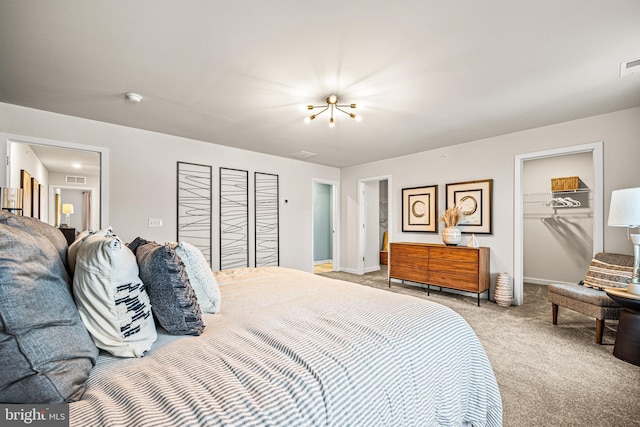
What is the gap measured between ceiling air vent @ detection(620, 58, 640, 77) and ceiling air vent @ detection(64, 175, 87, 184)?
31.8 ft

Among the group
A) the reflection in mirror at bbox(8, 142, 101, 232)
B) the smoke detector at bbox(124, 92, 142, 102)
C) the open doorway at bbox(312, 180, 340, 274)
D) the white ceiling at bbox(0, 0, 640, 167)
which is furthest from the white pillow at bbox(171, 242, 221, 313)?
the open doorway at bbox(312, 180, 340, 274)

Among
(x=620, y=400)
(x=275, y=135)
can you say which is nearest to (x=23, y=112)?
(x=275, y=135)

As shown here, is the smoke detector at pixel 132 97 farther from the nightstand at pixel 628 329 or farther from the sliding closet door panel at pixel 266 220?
the nightstand at pixel 628 329

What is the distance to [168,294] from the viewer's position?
115 cm

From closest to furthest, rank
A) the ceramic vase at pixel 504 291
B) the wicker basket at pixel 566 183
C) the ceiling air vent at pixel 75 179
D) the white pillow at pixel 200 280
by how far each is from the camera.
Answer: the white pillow at pixel 200 280 → the ceramic vase at pixel 504 291 → the wicker basket at pixel 566 183 → the ceiling air vent at pixel 75 179

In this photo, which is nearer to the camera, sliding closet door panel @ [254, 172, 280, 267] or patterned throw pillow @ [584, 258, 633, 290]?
patterned throw pillow @ [584, 258, 633, 290]

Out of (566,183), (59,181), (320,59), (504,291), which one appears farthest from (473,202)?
(59,181)

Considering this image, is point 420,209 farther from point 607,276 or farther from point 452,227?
point 607,276

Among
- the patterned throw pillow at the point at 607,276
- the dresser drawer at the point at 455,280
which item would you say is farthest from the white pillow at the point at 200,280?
the patterned throw pillow at the point at 607,276

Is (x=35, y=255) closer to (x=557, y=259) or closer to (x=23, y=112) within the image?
(x=23, y=112)

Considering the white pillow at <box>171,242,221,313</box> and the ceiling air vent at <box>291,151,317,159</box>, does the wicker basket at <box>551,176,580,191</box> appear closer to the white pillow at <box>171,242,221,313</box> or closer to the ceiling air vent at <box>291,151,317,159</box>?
the ceiling air vent at <box>291,151,317,159</box>

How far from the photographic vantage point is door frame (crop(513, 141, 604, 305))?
315cm

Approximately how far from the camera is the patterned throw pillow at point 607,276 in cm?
263

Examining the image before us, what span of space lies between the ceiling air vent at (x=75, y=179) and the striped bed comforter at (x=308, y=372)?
7795 mm
